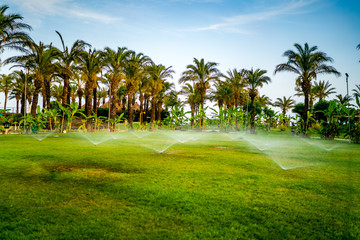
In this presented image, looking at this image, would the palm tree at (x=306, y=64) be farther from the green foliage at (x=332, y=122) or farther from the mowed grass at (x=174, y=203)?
the mowed grass at (x=174, y=203)

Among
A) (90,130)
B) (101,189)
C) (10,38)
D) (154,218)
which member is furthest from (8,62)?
(154,218)

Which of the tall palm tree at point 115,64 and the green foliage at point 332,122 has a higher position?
the tall palm tree at point 115,64

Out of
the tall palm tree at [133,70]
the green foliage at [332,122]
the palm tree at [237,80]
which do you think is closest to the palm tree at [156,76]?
the tall palm tree at [133,70]

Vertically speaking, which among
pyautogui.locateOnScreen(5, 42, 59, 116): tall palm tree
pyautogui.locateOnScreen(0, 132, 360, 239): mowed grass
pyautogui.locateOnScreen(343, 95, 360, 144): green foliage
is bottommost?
pyautogui.locateOnScreen(0, 132, 360, 239): mowed grass

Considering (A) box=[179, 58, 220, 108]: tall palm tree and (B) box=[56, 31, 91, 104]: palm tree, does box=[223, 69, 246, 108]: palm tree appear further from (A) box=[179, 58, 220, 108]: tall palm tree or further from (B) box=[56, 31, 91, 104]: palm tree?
(B) box=[56, 31, 91, 104]: palm tree

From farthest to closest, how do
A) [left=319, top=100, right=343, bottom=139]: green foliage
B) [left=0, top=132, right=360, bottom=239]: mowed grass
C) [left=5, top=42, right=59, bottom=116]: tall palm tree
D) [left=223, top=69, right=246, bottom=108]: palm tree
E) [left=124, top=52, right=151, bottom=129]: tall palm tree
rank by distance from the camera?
[left=223, top=69, right=246, bottom=108]: palm tree, [left=124, top=52, right=151, bottom=129]: tall palm tree, [left=5, top=42, right=59, bottom=116]: tall palm tree, [left=319, top=100, right=343, bottom=139]: green foliage, [left=0, top=132, right=360, bottom=239]: mowed grass

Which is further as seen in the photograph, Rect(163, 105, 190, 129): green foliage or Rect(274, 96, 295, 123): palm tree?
Rect(274, 96, 295, 123): palm tree

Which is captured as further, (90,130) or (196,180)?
(90,130)

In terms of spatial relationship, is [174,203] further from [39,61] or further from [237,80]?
[237,80]

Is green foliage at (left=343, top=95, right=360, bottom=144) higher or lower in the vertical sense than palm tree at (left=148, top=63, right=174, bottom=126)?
lower

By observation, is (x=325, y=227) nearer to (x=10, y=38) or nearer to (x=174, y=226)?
(x=174, y=226)

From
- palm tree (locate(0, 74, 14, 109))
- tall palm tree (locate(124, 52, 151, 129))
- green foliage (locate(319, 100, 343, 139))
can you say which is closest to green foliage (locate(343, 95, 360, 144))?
green foliage (locate(319, 100, 343, 139))

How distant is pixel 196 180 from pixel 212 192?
37.1 inches

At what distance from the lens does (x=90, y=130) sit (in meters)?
26.0
